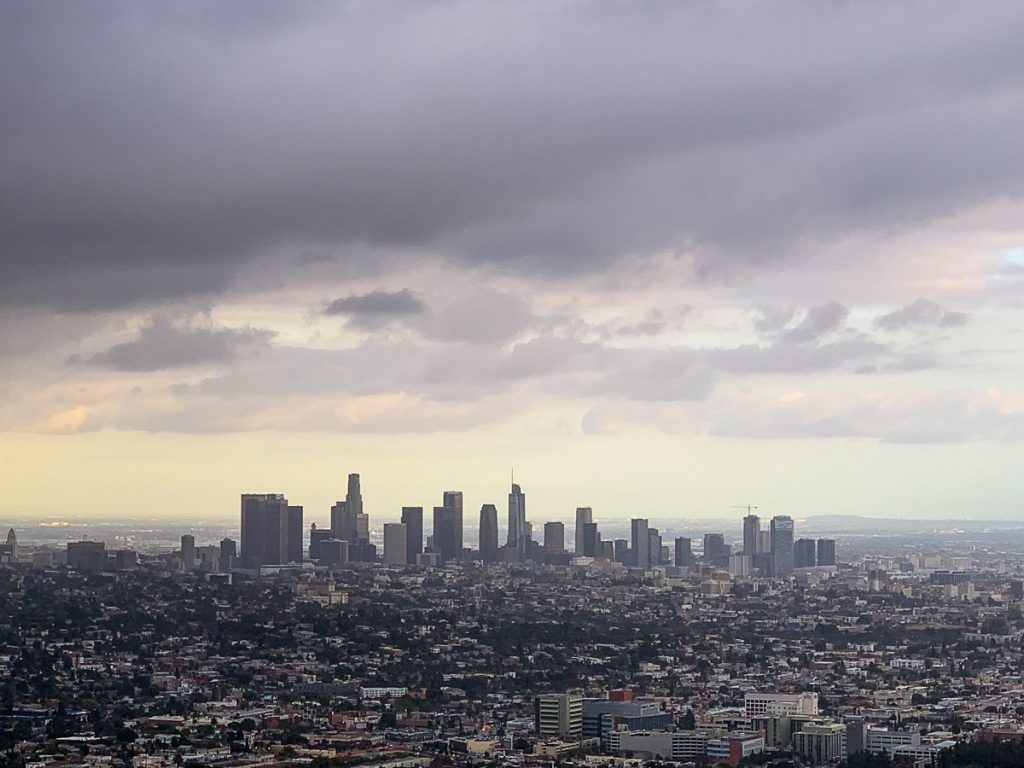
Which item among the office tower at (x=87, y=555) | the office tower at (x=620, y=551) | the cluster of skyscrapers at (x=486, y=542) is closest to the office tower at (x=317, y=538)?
the cluster of skyscrapers at (x=486, y=542)

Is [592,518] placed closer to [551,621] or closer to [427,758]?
[551,621]

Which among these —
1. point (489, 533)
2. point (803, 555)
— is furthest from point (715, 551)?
point (489, 533)

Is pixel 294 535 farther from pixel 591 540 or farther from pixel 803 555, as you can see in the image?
pixel 803 555

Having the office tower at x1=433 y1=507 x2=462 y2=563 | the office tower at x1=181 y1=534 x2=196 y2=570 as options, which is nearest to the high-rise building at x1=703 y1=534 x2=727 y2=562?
the office tower at x1=433 y1=507 x2=462 y2=563

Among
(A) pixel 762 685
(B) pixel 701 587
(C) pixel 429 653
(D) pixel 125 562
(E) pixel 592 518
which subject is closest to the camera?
(A) pixel 762 685

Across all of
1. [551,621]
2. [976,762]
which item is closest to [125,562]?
[551,621]

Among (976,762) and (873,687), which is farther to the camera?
(873,687)
